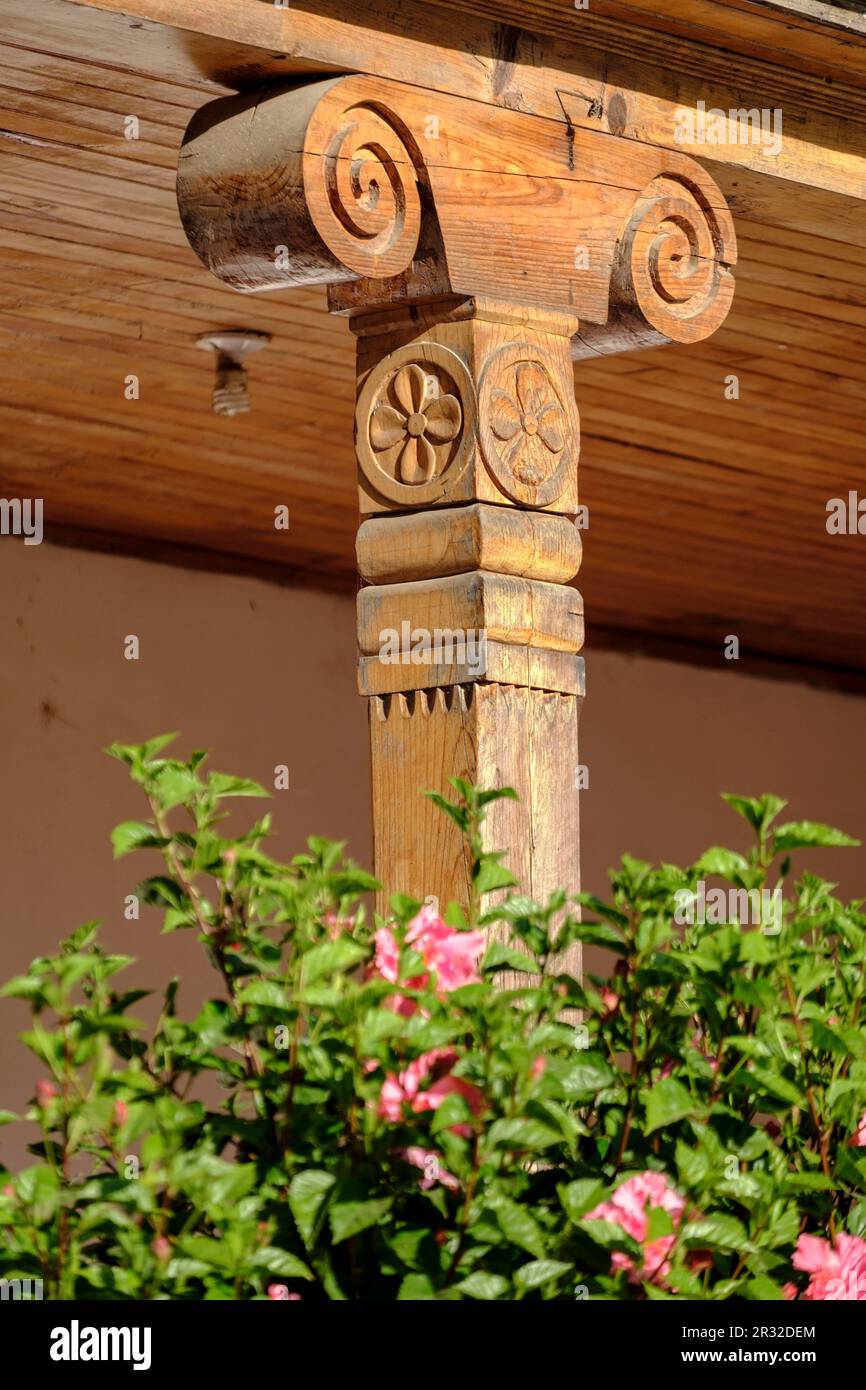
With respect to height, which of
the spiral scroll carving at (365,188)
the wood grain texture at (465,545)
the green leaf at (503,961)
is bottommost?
the green leaf at (503,961)

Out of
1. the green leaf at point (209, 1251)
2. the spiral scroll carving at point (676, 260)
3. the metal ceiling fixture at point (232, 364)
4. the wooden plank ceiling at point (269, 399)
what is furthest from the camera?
the metal ceiling fixture at point (232, 364)

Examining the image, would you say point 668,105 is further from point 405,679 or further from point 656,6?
point 405,679

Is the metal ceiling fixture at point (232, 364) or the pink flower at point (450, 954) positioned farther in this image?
the metal ceiling fixture at point (232, 364)

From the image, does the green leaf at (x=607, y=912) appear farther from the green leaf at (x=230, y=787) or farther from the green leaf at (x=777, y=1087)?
A: the green leaf at (x=230, y=787)

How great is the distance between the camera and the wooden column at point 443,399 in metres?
2.88

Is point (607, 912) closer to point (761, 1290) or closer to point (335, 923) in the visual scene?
point (335, 923)

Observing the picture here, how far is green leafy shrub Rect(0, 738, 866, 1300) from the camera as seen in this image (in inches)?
68.3

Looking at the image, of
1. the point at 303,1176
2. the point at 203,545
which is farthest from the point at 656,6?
the point at 203,545

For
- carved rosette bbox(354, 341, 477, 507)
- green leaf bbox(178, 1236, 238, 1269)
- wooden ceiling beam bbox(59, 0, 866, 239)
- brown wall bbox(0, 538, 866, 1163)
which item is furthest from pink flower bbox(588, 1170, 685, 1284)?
brown wall bbox(0, 538, 866, 1163)

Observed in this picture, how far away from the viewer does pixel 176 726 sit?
7.10 meters

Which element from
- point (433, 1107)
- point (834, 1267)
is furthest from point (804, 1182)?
point (433, 1107)

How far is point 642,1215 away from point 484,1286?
0.16 meters

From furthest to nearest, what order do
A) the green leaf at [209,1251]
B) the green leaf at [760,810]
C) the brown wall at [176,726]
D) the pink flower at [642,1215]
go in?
the brown wall at [176,726]
the green leaf at [760,810]
the pink flower at [642,1215]
the green leaf at [209,1251]

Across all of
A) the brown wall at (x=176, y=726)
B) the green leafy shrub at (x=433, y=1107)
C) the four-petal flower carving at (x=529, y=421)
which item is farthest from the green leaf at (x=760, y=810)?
the brown wall at (x=176, y=726)
